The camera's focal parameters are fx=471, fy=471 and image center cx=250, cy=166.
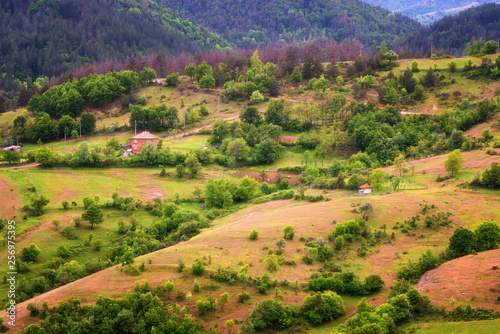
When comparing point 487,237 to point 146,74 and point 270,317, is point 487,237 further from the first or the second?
point 146,74

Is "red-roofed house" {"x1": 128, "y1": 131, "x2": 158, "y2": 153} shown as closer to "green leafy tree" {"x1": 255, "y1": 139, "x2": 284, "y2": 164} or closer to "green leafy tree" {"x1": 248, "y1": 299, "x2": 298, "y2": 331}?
"green leafy tree" {"x1": 255, "y1": 139, "x2": 284, "y2": 164}

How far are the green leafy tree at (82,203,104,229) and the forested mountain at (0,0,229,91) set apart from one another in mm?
111007

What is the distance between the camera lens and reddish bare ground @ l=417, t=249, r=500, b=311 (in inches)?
1328

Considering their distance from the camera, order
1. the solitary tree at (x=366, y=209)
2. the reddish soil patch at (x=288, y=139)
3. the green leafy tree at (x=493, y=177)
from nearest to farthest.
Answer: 1. the solitary tree at (x=366, y=209)
2. the green leafy tree at (x=493, y=177)
3. the reddish soil patch at (x=288, y=139)

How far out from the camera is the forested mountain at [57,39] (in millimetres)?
165250

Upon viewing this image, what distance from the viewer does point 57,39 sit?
180 m

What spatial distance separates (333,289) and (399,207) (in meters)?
16.3

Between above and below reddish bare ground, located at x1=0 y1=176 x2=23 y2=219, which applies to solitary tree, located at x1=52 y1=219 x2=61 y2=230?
below

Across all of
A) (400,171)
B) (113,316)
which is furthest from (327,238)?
(400,171)

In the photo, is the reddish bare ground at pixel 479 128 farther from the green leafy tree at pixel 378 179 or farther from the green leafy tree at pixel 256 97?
the green leafy tree at pixel 256 97

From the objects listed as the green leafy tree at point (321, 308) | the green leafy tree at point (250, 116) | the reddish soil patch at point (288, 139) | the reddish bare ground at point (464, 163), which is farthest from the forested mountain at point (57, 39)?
the green leafy tree at point (321, 308)

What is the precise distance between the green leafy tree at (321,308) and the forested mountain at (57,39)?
145m

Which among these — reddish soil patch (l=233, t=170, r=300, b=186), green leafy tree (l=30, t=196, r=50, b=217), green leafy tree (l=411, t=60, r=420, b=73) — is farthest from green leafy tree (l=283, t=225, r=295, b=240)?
green leafy tree (l=411, t=60, r=420, b=73)

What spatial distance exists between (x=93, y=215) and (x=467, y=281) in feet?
145
